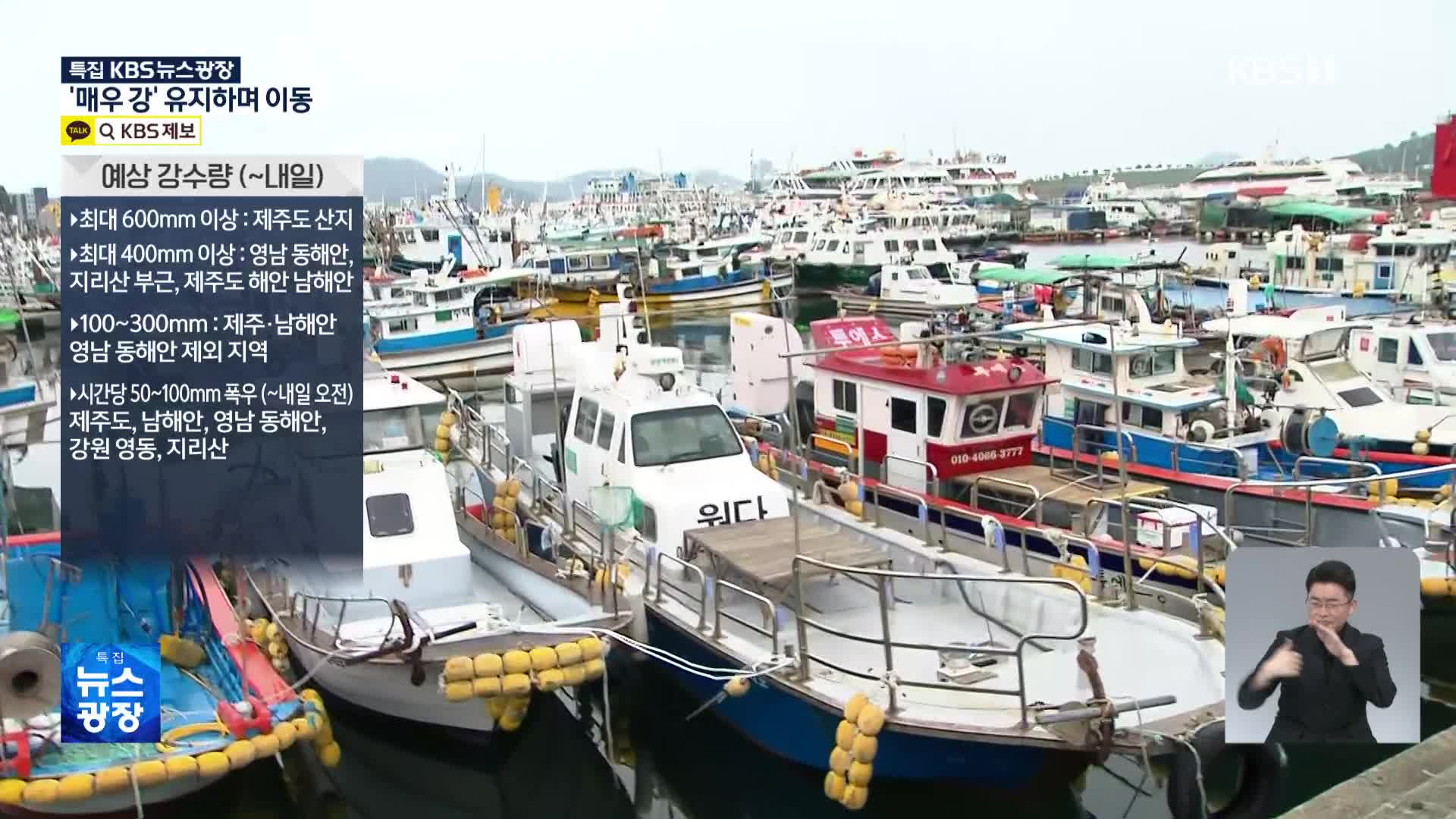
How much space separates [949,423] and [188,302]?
7.37 meters

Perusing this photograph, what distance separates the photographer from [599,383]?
41.9 feet

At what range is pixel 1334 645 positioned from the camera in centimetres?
533

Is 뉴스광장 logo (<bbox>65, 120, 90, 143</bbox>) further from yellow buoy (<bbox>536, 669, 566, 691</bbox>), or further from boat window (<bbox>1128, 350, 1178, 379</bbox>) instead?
boat window (<bbox>1128, 350, 1178, 379</bbox>)

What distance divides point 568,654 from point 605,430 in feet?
11.4

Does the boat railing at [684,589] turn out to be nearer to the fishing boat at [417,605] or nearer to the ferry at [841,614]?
the ferry at [841,614]

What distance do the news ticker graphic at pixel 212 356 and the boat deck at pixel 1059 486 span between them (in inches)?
247

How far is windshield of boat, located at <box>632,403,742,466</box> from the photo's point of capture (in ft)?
39.0

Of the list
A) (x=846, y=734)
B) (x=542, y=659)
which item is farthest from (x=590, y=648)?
(x=846, y=734)

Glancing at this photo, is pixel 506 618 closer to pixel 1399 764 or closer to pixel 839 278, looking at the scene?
pixel 1399 764

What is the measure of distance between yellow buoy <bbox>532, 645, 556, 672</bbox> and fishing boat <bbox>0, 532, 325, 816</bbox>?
4.97ft

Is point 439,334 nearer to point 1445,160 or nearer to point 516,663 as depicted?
point 1445,160

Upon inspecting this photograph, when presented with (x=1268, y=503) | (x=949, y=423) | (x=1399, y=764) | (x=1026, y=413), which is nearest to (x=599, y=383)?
(x=949, y=423)

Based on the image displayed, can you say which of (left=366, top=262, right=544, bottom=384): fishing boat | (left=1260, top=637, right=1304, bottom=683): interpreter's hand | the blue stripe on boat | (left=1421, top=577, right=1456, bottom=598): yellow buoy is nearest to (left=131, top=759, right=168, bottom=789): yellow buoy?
(left=1260, top=637, right=1304, bottom=683): interpreter's hand

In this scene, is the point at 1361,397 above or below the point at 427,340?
above
